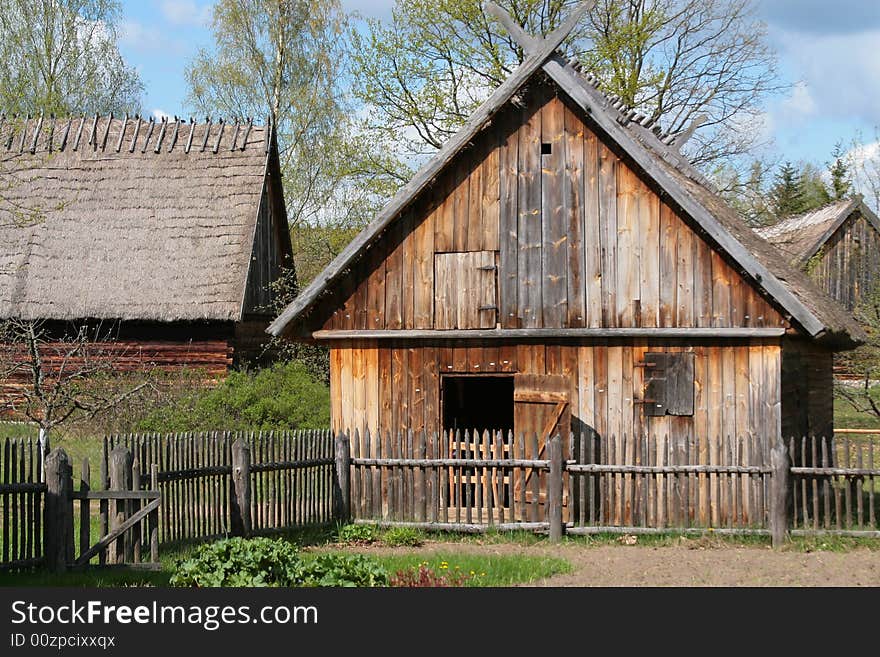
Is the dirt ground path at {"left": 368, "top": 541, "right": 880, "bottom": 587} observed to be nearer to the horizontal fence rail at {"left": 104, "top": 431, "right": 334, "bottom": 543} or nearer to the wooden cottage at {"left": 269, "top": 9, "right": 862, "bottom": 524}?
the wooden cottage at {"left": 269, "top": 9, "right": 862, "bottom": 524}

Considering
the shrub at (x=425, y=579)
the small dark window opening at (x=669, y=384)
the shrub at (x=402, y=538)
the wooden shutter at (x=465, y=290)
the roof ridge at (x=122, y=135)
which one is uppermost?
the roof ridge at (x=122, y=135)

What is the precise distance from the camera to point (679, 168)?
1914cm

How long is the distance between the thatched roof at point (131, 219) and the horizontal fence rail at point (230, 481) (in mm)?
10733

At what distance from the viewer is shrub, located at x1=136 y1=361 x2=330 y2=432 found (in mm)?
19891

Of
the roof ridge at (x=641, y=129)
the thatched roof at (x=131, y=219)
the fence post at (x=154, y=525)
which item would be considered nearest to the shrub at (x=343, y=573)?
the fence post at (x=154, y=525)

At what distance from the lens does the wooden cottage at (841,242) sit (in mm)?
30641

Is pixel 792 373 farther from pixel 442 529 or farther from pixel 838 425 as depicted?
pixel 838 425

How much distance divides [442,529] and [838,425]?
17520 millimetres

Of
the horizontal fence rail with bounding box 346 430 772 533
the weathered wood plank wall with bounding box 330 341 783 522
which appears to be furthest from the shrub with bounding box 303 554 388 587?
the weathered wood plank wall with bounding box 330 341 783 522

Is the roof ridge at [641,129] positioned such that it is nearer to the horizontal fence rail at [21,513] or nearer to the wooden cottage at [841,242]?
the horizontal fence rail at [21,513]

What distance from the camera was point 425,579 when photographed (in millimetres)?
10055

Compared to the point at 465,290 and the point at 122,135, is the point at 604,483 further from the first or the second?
the point at 122,135

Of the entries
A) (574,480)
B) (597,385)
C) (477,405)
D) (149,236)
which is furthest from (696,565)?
(149,236)

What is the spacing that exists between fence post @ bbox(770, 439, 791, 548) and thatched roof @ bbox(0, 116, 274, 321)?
14332 mm
